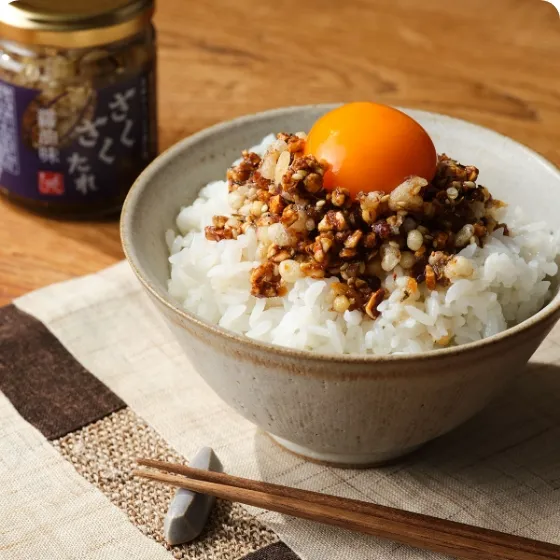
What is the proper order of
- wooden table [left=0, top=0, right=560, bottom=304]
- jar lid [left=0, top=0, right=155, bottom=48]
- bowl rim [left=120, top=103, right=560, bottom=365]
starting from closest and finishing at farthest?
bowl rim [left=120, top=103, right=560, bottom=365] < jar lid [left=0, top=0, right=155, bottom=48] < wooden table [left=0, top=0, right=560, bottom=304]

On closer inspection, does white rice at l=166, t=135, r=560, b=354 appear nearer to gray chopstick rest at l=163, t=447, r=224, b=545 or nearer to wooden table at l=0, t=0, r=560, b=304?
gray chopstick rest at l=163, t=447, r=224, b=545

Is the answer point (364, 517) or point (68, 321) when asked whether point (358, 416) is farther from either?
point (68, 321)

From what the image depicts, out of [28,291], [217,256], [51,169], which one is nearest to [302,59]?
[51,169]

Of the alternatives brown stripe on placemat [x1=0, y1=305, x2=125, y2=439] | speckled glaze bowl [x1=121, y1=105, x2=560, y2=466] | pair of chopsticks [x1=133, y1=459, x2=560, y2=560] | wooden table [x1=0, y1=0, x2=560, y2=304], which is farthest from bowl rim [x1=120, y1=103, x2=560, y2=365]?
wooden table [x1=0, y1=0, x2=560, y2=304]

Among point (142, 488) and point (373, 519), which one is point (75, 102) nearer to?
point (142, 488)

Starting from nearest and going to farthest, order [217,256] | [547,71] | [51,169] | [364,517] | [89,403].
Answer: [364,517], [217,256], [89,403], [51,169], [547,71]

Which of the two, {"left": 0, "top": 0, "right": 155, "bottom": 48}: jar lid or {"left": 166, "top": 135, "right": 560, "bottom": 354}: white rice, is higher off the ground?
{"left": 0, "top": 0, "right": 155, "bottom": 48}: jar lid
